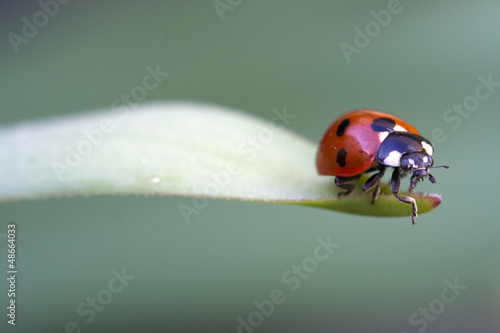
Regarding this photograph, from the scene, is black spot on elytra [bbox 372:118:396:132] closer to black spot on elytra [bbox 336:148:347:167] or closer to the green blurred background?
black spot on elytra [bbox 336:148:347:167]

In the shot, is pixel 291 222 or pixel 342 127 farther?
pixel 291 222

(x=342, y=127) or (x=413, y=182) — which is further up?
(x=342, y=127)

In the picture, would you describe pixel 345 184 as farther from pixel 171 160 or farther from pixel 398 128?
pixel 171 160

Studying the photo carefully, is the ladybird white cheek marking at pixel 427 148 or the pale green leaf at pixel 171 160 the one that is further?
the ladybird white cheek marking at pixel 427 148

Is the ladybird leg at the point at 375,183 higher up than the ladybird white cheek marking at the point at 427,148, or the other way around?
the ladybird white cheek marking at the point at 427,148

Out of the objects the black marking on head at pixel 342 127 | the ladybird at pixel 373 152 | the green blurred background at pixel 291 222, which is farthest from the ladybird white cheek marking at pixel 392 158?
the green blurred background at pixel 291 222

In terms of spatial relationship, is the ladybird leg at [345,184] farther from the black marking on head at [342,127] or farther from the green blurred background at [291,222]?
the green blurred background at [291,222]

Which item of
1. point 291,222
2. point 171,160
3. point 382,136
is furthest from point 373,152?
point 291,222
